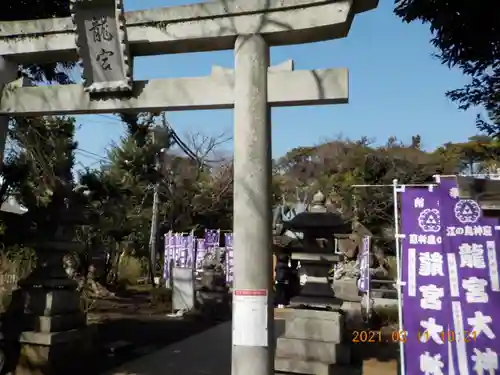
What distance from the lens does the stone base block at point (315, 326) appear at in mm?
6801

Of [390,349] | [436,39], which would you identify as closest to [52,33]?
[436,39]

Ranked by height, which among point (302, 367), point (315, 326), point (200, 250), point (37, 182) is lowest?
point (302, 367)

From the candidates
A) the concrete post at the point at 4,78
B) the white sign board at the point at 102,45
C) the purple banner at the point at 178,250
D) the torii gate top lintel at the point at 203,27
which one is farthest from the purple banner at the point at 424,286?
the purple banner at the point at 178,250

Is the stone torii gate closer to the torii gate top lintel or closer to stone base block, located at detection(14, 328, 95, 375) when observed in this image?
the torii gate top lintel

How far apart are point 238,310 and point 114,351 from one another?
17.4 feet

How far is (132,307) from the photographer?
14.9 metres

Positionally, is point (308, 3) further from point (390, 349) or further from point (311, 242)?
point (390, 349)

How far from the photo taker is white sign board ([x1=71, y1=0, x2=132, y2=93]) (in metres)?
4.81

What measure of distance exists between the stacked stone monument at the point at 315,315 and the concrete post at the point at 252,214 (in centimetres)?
256

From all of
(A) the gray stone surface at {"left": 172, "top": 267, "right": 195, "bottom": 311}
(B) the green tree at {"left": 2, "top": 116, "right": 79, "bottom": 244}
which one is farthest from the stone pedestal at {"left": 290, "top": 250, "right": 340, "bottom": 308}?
(A) the gray stone surface at {"left": 172, "top": 267, "right": 195, "bottom": 311}

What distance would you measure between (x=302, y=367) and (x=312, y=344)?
380 mm

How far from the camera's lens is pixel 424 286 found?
507 cm
